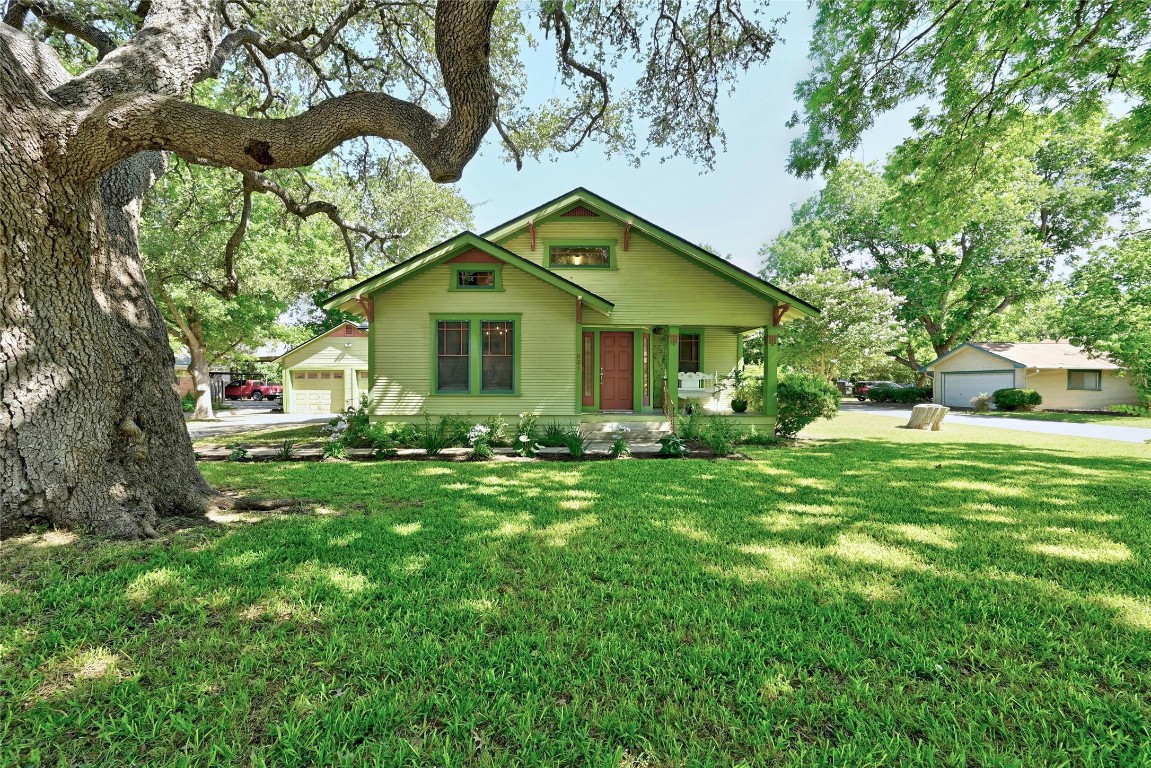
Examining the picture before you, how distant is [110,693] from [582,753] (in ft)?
7.67

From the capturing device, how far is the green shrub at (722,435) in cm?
943

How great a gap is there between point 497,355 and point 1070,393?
116 feet

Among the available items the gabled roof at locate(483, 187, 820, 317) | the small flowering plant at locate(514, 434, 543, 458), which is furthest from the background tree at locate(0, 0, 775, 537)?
the gabled roof at locate(483, 187, 820, 317)

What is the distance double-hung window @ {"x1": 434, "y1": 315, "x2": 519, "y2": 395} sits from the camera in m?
10.8

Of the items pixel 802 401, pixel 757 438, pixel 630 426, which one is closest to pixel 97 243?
pixel 630 426

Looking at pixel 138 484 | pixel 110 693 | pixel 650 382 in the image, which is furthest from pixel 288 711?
pixel 650 382

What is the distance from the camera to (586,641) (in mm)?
2611

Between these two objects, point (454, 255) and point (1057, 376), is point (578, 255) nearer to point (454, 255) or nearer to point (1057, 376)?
point (454, 255)

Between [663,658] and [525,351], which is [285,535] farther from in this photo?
[525,351]

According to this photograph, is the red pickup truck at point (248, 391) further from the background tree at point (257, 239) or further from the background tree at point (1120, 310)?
the background tree at point (1120, 310)

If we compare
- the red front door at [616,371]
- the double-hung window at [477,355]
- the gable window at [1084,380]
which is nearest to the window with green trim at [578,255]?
the red front door at [616,371]

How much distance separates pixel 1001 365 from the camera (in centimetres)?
2608

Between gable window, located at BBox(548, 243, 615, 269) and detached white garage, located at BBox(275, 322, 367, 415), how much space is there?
13958 mm

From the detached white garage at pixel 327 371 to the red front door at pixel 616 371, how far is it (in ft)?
48.3
